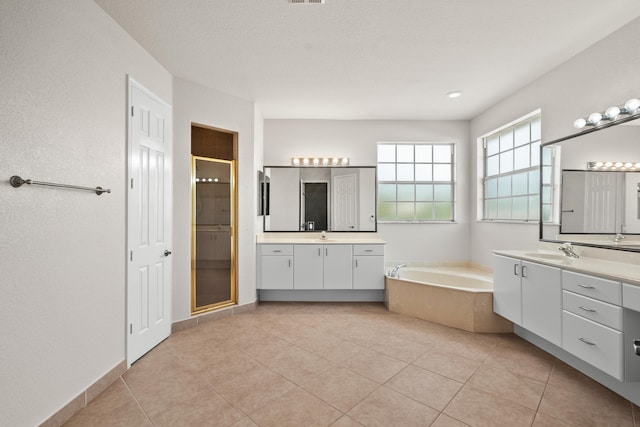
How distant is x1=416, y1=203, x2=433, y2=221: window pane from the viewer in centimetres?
439

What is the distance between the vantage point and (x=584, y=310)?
1916 mm

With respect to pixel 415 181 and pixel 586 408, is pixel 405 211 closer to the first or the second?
pixel 415 181

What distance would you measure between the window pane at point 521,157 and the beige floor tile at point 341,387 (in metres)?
3.06

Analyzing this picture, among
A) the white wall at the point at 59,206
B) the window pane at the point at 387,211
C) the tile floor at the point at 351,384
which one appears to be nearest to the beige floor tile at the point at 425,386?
the tile floor at the point at 351,384

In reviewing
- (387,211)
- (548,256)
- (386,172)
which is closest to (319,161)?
(386,172)

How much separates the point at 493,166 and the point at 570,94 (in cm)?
143

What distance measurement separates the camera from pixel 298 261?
12.3 ft

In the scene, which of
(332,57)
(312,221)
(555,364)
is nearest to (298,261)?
(312,221)

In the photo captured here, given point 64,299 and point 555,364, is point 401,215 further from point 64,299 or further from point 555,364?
point 64,299

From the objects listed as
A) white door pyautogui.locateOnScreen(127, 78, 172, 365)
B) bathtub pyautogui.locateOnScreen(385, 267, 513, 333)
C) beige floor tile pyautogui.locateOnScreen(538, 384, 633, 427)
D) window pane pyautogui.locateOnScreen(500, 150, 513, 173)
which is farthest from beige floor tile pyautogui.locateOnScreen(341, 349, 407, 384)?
window pane pyautogui.locateOnScreen(500, 150, 513, 173)

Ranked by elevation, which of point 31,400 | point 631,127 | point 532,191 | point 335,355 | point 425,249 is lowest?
point 335,355

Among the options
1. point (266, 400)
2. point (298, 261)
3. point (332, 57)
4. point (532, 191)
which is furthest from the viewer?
point (298, 261)

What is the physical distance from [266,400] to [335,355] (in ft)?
2.50

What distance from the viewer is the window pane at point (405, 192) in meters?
4.43
